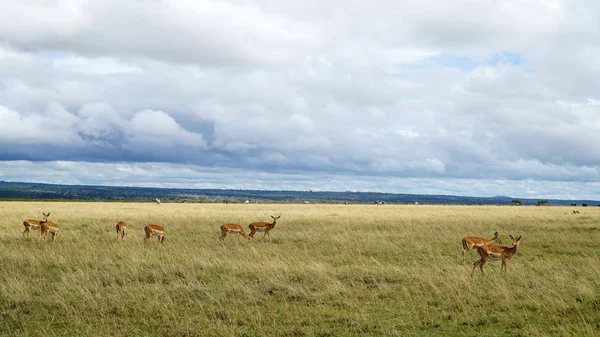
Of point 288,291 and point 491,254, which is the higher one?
point 491,254

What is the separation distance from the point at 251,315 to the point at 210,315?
807mm

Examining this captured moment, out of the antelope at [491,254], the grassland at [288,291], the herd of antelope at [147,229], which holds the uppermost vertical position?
the antelope at [491,254]

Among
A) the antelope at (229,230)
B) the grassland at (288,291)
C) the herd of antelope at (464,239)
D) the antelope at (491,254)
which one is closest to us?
the grassland at (288,291)

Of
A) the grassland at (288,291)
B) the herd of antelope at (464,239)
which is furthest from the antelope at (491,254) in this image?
the grassland at (288,291)

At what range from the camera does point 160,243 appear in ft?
71.2

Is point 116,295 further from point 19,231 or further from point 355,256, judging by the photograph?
point 19,231

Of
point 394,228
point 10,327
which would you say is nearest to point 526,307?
point 10,327

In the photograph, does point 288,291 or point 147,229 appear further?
point 147,229

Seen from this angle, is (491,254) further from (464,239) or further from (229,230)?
(229,230)

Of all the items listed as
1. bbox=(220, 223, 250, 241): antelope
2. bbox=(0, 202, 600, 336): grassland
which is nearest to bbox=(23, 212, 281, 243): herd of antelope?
bbox=(220, 223, 250, 241): antelope

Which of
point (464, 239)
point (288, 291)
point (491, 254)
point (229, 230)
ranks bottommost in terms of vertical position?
point (288, 291)

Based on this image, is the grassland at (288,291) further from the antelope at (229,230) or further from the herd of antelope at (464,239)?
the antelope at (229,230)

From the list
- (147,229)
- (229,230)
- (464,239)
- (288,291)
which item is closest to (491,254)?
(464,239)

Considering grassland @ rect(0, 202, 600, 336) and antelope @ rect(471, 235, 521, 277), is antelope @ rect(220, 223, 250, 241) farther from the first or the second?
antelope @ rect(471, 235, 521, 277)
